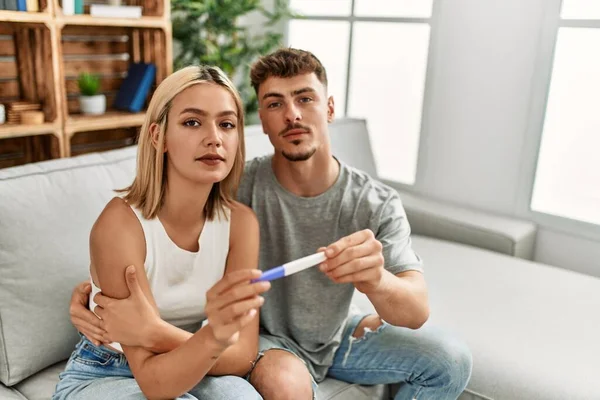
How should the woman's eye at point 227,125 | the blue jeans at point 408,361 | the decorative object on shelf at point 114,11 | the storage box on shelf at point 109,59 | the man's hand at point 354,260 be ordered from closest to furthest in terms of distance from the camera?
the man's hand at point 354,260
the woman's eye at point 227,125
the blue jeans at point 408,361
the decorative object on shelf at point 114,11
the storage box on shelf at point 109,59

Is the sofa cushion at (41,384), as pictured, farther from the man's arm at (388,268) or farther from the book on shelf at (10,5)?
the book on shelf at (10,5)

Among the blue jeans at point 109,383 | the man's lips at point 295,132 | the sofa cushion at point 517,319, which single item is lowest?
the sofa cushion at point 517,319

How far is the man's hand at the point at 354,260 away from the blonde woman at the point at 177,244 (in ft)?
0.72

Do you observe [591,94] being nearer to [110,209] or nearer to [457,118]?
[457,118]

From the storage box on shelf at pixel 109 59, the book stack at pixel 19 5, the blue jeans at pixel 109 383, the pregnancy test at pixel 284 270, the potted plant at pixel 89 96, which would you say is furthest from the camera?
the storage box on shelf at pixel 109 59

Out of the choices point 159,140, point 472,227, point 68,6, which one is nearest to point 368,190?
point 159,140

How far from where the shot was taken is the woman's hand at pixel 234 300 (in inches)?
34.1

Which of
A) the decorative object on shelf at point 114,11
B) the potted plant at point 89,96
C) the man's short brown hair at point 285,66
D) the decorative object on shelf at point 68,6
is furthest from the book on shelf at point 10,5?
the man's short brown hair at point 285,66

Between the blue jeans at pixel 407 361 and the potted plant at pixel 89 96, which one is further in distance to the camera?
the potted plant at pixel 89 96

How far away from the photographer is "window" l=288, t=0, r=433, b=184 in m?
2.71

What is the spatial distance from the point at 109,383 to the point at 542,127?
1949 mm

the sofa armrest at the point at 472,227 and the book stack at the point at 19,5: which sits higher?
the book stack at the point at 19,5

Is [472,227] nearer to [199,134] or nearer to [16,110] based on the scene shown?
[199,134]

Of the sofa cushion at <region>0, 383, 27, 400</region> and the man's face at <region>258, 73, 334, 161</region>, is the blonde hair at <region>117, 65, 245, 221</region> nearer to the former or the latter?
the man's face at <region>258, 73, 334, 161</region>
